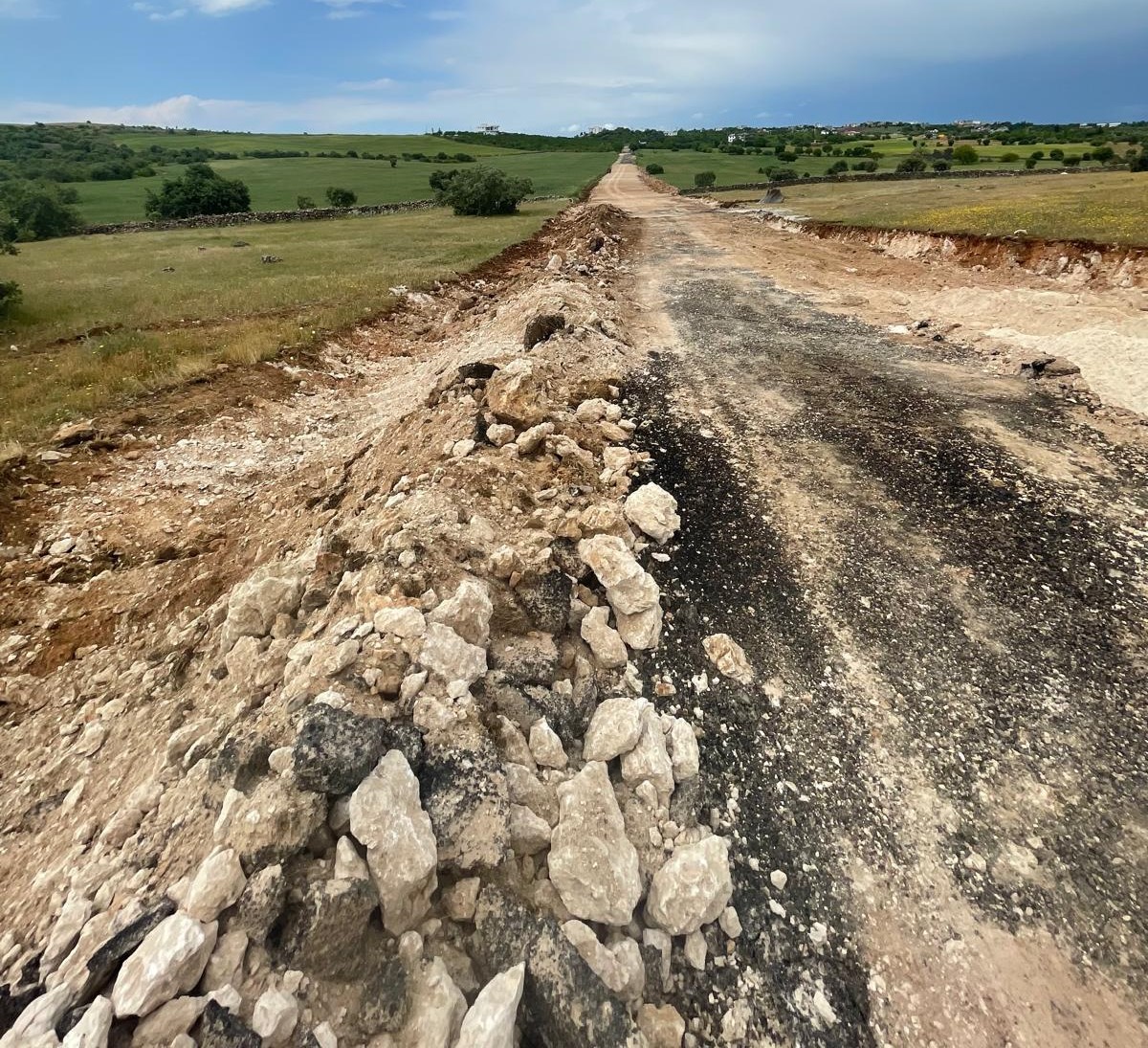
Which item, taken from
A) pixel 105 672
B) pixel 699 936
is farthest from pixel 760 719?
pixel 105 672

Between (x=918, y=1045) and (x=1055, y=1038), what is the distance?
82 centimetres

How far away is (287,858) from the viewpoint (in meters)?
3.54

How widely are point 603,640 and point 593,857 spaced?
231 cm

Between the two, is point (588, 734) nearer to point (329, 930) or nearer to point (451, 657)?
point (451, 657)

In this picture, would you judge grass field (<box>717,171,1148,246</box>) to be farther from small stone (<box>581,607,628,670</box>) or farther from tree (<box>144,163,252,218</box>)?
tree (<box>144,163,252,218</box>)

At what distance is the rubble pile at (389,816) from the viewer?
Result: 3160mm

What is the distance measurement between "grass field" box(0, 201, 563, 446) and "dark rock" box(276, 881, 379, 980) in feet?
42.6

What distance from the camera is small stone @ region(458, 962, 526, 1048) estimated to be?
10.1ft

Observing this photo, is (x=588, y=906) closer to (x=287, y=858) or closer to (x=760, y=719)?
(x=287, y=858)

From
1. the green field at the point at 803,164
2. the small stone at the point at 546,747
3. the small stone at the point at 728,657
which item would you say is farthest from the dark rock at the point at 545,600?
the green field at the point at 803,164

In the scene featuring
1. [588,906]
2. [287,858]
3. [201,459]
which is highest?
[287,858]

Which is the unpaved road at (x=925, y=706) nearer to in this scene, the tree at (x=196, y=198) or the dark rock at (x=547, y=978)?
the dark rock at (x=547, y=978)

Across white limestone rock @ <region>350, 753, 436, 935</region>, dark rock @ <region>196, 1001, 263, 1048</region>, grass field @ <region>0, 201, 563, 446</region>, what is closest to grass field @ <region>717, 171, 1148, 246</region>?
grass field @ <region>0, 201, 563, 446</region>

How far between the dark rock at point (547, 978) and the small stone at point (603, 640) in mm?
2525
